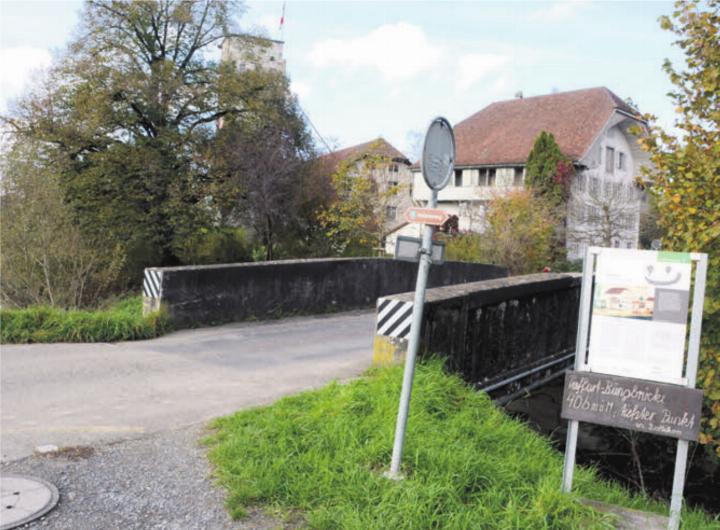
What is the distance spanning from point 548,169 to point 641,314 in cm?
3073

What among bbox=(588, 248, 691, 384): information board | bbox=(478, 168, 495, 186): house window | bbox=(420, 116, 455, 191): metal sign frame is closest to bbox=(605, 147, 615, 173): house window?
bbox=(478, 168, 495, 186): house window

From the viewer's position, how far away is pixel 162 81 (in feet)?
71.8

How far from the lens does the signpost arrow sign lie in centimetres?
448

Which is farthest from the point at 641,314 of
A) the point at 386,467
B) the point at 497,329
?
the point at 497,329

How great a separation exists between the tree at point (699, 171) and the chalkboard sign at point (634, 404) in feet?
6.55

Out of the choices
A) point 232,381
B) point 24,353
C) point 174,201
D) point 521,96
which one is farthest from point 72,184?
point 521,96

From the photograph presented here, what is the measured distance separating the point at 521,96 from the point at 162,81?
99.7 feet

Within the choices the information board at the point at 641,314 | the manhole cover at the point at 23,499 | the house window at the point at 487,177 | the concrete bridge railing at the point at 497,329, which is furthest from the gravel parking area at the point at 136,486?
the house window at the point at 487,177

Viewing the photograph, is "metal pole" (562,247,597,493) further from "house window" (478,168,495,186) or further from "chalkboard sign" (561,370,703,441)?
"house window" (478,168,495,186)

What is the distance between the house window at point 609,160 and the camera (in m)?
39.8

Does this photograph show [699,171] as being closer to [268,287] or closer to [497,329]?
[497,329]

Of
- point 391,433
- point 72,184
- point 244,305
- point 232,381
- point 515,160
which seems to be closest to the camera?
point 391,433

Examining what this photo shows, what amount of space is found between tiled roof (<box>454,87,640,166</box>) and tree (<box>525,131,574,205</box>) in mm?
2614

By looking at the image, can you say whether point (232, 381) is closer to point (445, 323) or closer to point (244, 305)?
point (445, 323)
